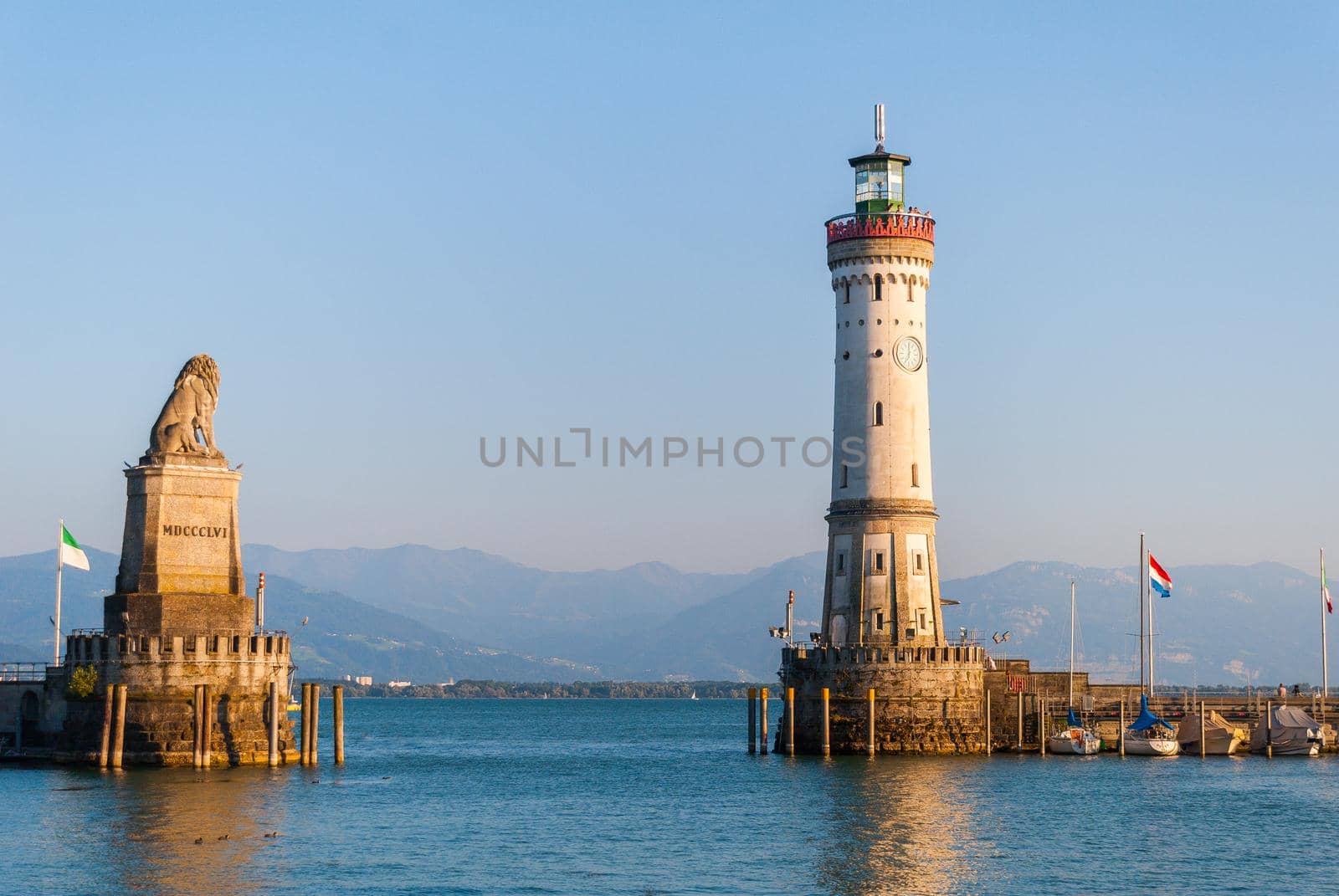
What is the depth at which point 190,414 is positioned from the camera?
84.3 meters

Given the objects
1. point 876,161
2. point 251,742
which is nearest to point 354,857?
point 251,742

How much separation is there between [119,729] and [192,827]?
52.4 feet

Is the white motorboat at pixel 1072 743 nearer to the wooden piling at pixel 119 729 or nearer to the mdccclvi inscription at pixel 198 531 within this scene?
the mdccclvi inscription at pixel 198 531

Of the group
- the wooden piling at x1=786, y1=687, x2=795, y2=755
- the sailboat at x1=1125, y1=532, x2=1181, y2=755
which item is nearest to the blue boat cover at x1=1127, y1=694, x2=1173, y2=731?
the sailboat at x1=1125, y1=532, x2=1181, y2=755

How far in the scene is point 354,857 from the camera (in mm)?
62469

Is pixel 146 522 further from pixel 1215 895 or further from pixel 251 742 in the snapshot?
pixel 1215 895

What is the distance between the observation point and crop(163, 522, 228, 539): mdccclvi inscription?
270 ft

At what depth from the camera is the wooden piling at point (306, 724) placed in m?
84.8

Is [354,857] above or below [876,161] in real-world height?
below

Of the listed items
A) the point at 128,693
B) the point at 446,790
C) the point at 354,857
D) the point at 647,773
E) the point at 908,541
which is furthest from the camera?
the point at 647,773

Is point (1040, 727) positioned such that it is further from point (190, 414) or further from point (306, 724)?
point (190, 414)

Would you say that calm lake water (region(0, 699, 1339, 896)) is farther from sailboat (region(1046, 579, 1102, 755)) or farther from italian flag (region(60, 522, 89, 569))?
italian flag (region(60, 522, 89, 569))

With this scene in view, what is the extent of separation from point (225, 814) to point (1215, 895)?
34889mm

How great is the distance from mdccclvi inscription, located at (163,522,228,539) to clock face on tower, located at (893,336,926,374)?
35.6 metres
